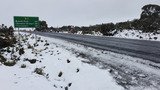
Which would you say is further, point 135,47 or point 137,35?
point 137,35

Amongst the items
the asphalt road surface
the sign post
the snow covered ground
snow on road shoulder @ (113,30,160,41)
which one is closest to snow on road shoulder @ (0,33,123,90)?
the snow covered ground

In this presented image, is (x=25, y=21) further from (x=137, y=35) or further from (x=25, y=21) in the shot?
(x=137, y=35)

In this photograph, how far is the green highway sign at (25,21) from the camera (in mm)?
26594

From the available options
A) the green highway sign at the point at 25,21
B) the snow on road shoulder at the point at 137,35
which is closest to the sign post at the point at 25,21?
the green highway sign at the point at 25,21

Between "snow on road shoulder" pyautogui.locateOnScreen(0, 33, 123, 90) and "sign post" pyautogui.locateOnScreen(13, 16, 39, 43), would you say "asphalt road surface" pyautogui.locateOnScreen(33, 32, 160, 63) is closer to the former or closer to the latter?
"snow on road shoulder" pyautogui.locateOnScreen(0, 33, 123, 90)

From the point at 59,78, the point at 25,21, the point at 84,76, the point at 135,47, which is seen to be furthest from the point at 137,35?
the point at 59,78

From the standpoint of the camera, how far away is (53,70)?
10484mm

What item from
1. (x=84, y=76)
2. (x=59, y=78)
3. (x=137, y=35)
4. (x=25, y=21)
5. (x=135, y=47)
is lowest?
(x=59, y=78)

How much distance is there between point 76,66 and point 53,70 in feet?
3.29

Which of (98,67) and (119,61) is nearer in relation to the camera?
(98,67)

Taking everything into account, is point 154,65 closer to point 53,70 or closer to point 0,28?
point 53,70

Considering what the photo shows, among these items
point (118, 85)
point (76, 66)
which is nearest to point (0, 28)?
point (76, 66)

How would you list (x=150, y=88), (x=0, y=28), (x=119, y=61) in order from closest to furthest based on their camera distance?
(x=150, y=88)
(x=119, y=61)
(x=0, y=28)

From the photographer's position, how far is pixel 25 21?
2784 cm
